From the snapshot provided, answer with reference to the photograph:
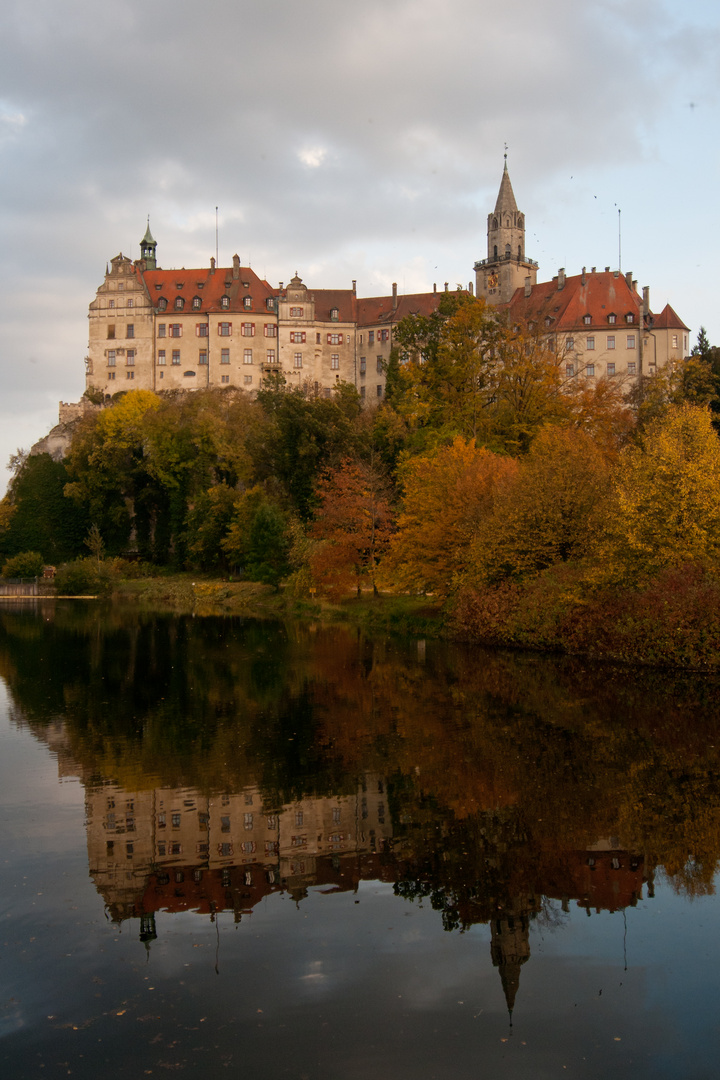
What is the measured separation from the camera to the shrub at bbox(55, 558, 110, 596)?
64500 millimetres

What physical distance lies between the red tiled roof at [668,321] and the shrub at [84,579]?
4690cm

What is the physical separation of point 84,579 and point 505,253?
154 feet

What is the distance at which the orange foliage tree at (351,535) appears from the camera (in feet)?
143

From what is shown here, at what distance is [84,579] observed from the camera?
6469 cm

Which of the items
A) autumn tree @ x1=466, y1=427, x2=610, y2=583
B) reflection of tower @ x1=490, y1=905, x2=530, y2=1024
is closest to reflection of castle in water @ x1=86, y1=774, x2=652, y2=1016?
reflection of tower @ x1=490, y1=905, x2=530, y2=1024

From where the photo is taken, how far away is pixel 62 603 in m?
58.1

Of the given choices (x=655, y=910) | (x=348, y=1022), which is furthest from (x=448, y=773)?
(x=348, y=1022)

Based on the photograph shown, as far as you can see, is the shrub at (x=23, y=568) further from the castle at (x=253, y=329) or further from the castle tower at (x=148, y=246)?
the castle tower at (x=148, y=246)

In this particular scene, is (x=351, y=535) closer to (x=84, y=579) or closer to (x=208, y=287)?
(x=84, y=579)

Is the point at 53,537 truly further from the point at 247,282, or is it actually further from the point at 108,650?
the point at 108,650

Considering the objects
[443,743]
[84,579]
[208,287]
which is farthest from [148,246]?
[443,743]

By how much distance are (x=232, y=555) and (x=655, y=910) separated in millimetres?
51515

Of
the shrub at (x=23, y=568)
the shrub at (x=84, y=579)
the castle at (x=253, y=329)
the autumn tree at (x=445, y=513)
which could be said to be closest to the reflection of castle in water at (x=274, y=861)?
the autumn tree at (x=445, y=513)

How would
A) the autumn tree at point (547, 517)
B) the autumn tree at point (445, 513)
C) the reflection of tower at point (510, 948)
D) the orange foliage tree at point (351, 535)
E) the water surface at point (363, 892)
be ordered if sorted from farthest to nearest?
the orange foliage tree at point (351, 535), the autumn tree at point (445, 513), the autumn tree at point (547, 517), the reflection of tower at point (510, 948), the water surface at point (363, 892)
